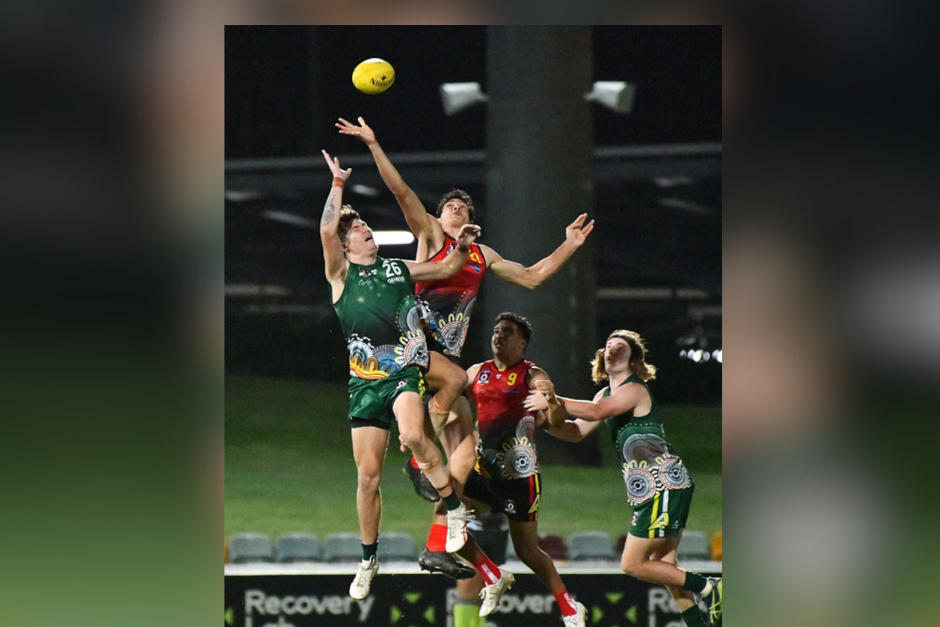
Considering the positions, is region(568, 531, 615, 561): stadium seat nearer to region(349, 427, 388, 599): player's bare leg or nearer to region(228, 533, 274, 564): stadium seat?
region(349, 427, 388, 599): player's bare leg

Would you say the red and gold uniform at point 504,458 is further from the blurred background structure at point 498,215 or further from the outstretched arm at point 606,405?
the outstretched arm at point 606,405

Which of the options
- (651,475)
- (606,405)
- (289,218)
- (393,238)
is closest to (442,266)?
(393,238)

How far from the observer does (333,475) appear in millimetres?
6145

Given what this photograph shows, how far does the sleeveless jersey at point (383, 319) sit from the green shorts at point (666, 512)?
1.34 m

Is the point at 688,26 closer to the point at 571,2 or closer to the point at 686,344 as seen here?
the point at 571,2

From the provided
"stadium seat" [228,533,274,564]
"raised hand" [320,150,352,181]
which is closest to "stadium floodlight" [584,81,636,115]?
"raised hand" [320,150,352,181]

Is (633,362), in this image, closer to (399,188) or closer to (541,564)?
(541,564)

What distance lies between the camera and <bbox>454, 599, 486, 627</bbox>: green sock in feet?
20.0

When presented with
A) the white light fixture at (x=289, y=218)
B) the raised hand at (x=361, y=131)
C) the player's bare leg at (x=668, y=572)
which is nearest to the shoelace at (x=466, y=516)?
the player's bare leg at (x=668, y=572)

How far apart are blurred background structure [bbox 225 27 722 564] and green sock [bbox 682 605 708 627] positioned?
42cm

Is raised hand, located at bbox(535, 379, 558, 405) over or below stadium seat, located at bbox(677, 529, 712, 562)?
over

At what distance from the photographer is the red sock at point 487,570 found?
6.09 meters
